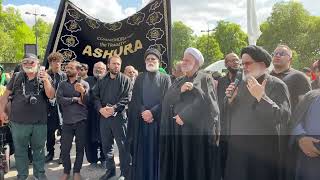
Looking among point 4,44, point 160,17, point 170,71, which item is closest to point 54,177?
point 170,71

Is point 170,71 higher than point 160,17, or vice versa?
point 160,17

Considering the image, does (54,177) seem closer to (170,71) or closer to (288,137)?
(170,71)

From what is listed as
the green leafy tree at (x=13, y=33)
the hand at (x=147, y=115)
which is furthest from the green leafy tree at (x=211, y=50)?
the hand at (x=147, y=115)

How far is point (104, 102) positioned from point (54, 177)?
1.44m

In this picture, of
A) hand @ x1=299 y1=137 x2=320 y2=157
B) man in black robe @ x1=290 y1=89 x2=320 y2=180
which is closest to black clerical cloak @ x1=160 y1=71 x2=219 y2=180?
man in black robe @ x1=290 y1=89 x2=320 y2=180

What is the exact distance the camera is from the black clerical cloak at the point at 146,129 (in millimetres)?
4930

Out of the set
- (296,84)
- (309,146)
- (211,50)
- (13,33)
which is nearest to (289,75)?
(296,84)

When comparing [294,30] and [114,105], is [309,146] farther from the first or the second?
[294,30]

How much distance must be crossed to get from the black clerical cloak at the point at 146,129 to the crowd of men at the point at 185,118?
1 cm

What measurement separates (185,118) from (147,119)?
0.73 m

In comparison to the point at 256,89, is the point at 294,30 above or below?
above

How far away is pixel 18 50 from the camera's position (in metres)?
43.8

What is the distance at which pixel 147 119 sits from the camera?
4.83 m

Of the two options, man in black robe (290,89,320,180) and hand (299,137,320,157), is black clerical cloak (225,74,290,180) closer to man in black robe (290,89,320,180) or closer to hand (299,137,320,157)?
man in black robe (290,89,320,180)
